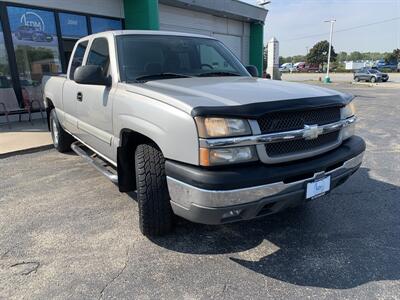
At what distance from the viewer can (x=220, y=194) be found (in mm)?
2297

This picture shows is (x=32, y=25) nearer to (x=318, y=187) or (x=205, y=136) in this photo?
(x=205, y=136)

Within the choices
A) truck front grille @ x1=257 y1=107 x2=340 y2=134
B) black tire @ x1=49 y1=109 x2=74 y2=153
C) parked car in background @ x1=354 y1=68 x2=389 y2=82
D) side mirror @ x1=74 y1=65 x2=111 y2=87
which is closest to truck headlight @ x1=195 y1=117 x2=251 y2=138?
truck front grille @ x1=257 y1=107 x2=340 y2=134

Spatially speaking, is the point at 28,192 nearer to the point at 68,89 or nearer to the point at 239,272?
the point at 68,89

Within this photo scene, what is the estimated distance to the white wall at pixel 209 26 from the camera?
13.8 metres

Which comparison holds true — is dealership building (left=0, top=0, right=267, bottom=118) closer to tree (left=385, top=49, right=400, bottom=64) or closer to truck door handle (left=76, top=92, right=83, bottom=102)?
truck door handle (left=76, top=92, right=83, bottom=102)

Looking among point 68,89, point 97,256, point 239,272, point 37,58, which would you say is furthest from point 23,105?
point 239,272

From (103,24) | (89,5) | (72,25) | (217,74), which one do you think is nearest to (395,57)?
(103,24)

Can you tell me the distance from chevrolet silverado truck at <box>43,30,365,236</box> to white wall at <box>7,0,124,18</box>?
22.9ft

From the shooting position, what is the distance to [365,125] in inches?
353

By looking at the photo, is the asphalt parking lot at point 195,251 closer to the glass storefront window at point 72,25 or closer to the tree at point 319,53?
the glass storefront window at point 72,25

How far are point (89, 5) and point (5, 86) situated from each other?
3.61 m

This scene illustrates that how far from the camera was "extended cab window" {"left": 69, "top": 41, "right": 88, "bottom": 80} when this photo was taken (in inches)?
181

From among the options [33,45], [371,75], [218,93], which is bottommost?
[371,75]

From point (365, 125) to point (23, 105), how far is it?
9.23 meters
